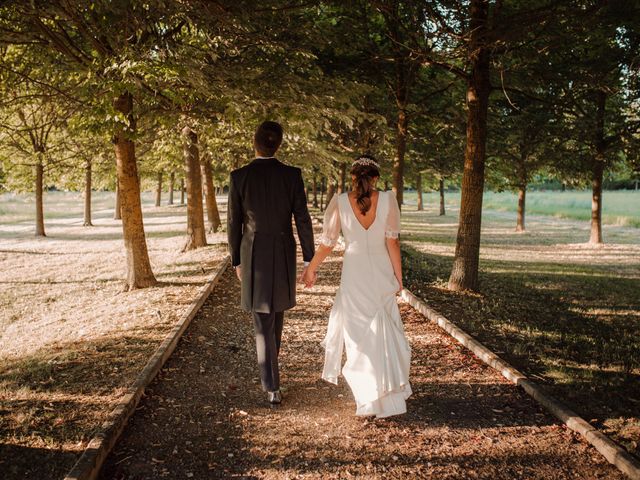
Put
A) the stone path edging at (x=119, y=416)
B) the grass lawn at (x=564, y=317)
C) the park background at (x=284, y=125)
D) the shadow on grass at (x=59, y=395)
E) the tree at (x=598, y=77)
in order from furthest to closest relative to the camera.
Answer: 1. the tree at (x=598, y=77)
2. the park background at (x=284, y=125)
3. the grass lawn at (x=564, y=317)
4. the shadow on grass at (x=59, y=395)
5. the stone path edging at (x=119, y=416)

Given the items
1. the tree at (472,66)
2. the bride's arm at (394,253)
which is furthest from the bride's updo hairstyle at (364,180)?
the tree at (472,66)

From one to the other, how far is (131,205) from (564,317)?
7974mm

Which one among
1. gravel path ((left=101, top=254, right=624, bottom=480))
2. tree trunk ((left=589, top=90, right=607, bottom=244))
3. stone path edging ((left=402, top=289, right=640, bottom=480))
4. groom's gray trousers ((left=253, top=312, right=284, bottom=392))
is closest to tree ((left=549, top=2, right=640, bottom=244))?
tree trunk ((left=589, top=90, right=607, bottom=244))

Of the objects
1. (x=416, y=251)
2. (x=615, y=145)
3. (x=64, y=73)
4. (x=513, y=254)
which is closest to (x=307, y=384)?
(x=64, y=73)

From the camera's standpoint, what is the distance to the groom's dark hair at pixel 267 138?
4480 millimetres

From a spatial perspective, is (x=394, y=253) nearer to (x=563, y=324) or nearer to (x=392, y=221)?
(x=392, y=221)

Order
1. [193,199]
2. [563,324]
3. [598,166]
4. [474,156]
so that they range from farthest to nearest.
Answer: [598,166] < [193,199] < [474,156] < [563,324]

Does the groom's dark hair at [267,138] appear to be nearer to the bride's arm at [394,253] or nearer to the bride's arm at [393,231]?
the bride's arm at [393,231]

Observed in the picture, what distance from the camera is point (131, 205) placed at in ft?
31.3

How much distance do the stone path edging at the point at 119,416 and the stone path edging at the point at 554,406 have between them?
3.69m

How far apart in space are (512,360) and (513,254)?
12.7 meters

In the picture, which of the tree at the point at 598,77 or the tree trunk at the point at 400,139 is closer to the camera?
the tree at the point at 598,77

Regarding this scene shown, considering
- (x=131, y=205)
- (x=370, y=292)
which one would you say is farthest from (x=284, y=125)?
(x=370, y=292)

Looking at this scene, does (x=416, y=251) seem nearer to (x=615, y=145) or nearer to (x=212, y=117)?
(x=615, y=145)
